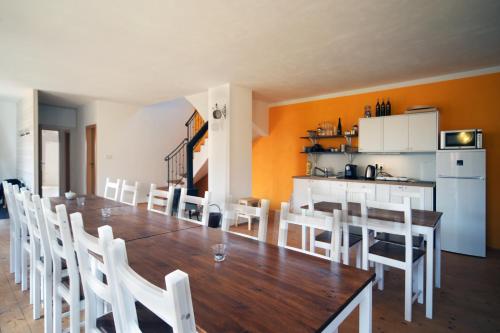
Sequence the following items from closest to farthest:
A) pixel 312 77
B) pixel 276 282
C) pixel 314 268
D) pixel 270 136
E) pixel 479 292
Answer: pixel 276 282 < pixel 314 268 < pixel 479 292 < pixel 312 77 < pixel 270 136

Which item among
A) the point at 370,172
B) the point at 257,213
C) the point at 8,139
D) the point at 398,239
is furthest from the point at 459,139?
the point at 8,139

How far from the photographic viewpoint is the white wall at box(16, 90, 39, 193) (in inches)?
218

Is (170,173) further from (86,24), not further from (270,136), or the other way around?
(86,24)

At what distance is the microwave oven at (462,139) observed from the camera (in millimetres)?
3654

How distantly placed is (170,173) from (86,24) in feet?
18.3

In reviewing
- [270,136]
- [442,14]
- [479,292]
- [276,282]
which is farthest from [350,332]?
[270,136]

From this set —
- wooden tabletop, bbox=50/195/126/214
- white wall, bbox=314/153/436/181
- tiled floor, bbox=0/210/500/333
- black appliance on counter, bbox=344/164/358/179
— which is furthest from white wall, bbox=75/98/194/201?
black appliance on counter, bbox=344/164/358/179

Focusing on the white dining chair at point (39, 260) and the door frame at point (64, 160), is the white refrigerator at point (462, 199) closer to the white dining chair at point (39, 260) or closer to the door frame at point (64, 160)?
the white dining chair at point (39, 260)

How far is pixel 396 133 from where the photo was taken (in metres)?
4.48

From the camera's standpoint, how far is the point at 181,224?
2184 millimetres

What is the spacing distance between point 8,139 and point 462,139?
31.8 ft

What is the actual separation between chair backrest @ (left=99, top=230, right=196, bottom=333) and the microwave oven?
14.5 ft

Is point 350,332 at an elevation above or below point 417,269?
below

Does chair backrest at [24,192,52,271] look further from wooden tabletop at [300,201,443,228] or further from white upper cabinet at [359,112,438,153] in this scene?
white upper cabinet at [359,112,438,153]
